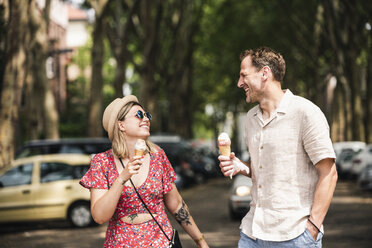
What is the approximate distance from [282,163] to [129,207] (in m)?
0.92

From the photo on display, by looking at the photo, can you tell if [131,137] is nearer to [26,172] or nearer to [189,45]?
[26,172]

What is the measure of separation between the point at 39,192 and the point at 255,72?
10084 millimetres

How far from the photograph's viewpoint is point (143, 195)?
3.98 metres

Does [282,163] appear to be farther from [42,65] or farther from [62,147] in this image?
[42,65]

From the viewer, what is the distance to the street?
10.8 metres

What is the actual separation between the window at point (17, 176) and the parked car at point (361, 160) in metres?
14.2

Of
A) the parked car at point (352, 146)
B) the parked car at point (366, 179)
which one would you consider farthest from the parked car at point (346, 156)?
the parked car at point (366, 179)

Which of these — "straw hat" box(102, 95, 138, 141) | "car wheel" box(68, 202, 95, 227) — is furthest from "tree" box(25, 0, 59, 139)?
"straw hat" box(102, 95, 138, 141)

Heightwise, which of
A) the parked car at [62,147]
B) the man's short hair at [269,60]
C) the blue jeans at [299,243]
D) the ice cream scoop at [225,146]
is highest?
the man's short hair at [269,60]

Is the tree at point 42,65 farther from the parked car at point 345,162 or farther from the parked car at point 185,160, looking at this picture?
the parked car at point 345,162

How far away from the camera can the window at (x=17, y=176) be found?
1337 cm

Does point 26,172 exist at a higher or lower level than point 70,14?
lower

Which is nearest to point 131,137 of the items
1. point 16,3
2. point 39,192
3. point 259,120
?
point 259,120

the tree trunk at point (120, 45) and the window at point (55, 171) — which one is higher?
the tree trunk at point (120, 45)
